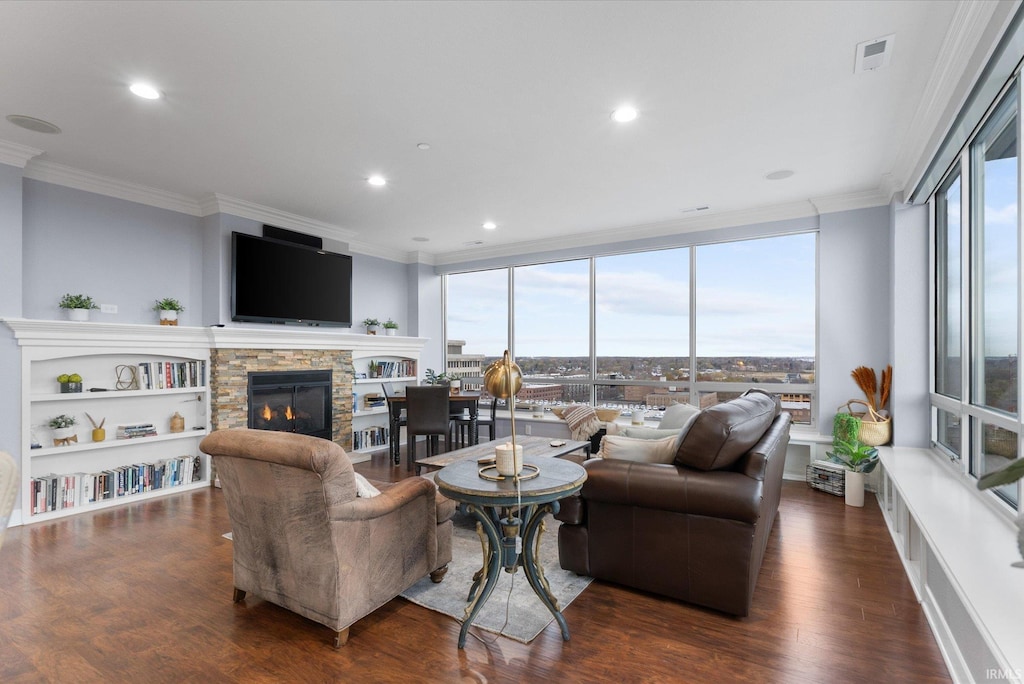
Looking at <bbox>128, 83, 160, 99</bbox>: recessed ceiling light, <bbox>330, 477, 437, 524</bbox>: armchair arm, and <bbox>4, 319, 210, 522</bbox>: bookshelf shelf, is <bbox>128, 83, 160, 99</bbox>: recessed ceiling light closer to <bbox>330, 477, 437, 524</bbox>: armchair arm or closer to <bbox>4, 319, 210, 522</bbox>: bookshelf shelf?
<bbox>4, 319, 210, 522</bbox>: bookshelf shelf

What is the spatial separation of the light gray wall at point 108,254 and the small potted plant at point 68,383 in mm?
506

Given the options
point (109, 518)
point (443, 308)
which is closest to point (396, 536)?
point (109, 518)

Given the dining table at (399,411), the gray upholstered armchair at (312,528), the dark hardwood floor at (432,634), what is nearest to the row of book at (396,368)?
the dining table at (399,411)

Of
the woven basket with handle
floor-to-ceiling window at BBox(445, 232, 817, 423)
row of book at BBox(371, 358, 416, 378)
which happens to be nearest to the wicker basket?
the woven basket with handle

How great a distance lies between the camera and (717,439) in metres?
2.35

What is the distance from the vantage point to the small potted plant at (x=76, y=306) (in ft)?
13.3

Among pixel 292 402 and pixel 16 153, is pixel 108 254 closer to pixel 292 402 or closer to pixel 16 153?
pixel 16 153

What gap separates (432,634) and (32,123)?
404cm

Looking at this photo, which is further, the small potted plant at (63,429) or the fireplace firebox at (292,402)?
the fireplace firebox at (292,402)

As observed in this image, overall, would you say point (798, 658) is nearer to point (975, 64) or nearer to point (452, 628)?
point (452, 628)

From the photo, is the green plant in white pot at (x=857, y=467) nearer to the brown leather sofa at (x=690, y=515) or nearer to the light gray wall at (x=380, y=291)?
the brown leather sofa at (x=690, y=515)

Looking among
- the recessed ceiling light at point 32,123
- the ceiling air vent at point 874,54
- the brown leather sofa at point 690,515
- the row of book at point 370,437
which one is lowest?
the row of book at point 370,437

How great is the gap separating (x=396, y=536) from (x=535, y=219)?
4.07m

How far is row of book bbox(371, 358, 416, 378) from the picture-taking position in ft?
22.0
